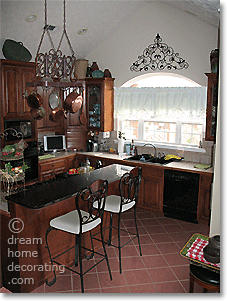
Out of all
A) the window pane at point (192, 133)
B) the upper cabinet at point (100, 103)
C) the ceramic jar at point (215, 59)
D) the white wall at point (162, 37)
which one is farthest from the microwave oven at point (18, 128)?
the ceramic jar at point (215, 59)

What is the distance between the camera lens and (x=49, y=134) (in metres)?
6.39

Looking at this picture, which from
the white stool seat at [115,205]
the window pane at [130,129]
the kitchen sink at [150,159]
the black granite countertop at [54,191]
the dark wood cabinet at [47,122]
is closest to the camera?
the black granite countertop at [54,191]

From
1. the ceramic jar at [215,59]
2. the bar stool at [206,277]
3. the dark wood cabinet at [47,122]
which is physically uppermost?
the ceramic jar at [215,59]

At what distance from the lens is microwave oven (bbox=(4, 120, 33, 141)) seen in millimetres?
4715

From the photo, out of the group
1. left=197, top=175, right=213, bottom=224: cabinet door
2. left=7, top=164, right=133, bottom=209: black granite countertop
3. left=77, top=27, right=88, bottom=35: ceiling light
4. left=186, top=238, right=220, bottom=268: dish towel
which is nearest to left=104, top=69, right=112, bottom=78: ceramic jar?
left=77, top=27, right=88, bottom=35: ceiling light

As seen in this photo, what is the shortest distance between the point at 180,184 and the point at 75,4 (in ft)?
11.2

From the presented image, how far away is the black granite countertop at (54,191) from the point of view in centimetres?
288

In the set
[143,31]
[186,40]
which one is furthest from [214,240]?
[143,31]

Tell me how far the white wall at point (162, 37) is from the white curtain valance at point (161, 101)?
0.25 meters

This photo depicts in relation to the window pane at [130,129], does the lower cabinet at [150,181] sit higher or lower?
lower

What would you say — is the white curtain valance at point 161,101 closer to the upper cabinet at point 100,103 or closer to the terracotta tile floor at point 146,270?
the upper cabinet at point 100,103

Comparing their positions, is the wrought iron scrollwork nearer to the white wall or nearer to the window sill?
the white wall

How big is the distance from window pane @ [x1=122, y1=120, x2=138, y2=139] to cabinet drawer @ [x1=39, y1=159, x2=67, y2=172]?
1.55 meters

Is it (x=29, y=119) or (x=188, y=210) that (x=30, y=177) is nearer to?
(x=29, y=119)
